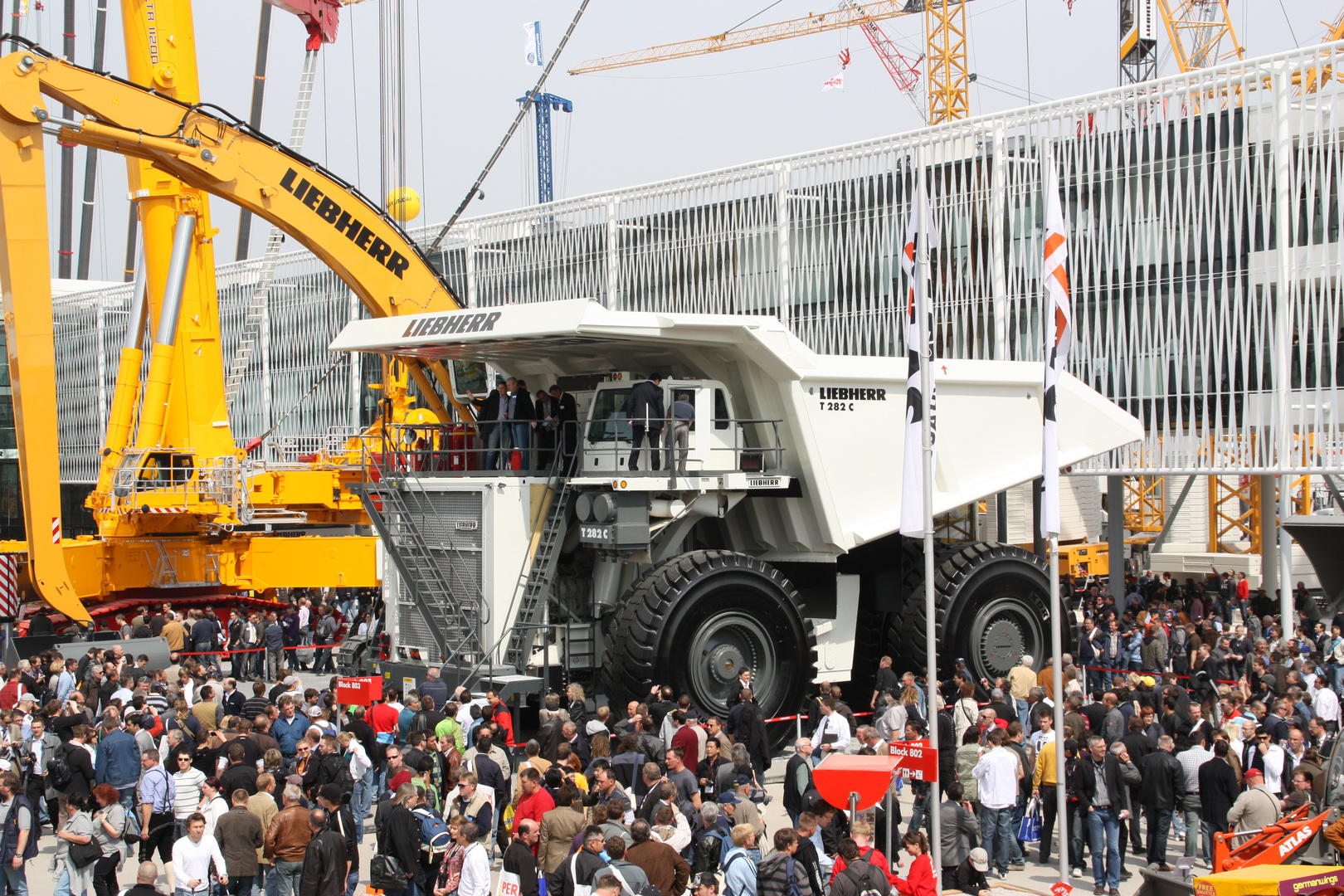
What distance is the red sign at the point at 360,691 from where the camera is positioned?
13656 mm

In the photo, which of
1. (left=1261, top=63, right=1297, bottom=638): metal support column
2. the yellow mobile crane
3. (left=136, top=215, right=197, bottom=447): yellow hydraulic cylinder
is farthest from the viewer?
(left=1261, top=63, right=1297, bottom=638): metal support column

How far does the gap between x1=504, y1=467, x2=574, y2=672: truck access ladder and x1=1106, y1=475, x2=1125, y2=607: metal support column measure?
51.7 ft

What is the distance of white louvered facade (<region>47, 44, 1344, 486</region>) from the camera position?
2388 cm

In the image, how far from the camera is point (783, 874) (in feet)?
28.8

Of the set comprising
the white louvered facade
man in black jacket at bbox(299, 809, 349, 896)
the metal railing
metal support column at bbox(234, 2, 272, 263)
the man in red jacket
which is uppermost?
metal support column at bbox(234, 2, 272, 263)

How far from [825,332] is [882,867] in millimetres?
23912

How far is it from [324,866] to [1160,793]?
22.4 feet

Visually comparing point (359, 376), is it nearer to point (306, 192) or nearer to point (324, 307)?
point (324, 307)

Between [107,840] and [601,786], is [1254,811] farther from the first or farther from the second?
[107,840]

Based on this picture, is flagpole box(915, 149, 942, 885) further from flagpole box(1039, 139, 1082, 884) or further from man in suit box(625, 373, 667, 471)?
man in suit box(625, 373, 667, 471)

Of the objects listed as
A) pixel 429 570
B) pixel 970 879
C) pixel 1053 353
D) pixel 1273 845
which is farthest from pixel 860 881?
pixel 429 570

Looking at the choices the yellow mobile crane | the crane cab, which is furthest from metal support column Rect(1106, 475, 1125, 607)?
the yellow mobile crane

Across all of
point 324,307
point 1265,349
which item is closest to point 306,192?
point 1265,349

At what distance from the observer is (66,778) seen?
11.9 m
